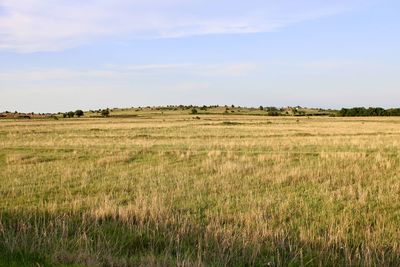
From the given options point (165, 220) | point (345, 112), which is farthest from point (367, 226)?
point (345, 112)

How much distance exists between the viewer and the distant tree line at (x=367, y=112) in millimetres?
138500

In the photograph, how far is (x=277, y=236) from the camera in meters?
10.3

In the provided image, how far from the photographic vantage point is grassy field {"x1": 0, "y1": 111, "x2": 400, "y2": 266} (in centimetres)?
905

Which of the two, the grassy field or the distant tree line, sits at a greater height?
the distant tree line

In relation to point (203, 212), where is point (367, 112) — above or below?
above

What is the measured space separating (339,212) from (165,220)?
450 cm

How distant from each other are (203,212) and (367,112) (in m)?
Result: 136

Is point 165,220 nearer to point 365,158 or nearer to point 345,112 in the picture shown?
point 365,158

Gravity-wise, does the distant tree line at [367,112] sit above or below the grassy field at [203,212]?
above

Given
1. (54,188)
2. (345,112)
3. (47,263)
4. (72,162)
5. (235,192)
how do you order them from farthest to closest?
(345,112)
(72,162)
(54,188)
(235,192)
(47,263)

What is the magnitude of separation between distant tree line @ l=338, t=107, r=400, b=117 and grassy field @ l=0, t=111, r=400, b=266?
12207 centimetres

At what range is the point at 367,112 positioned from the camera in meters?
142

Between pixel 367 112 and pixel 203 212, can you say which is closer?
pixel 203 212

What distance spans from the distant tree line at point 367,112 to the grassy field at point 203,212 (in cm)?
12207
